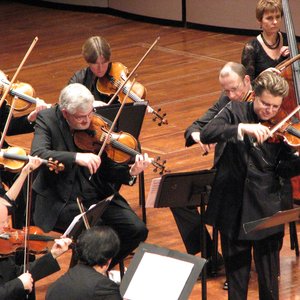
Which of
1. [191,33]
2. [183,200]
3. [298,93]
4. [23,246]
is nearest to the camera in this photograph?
[23,246]

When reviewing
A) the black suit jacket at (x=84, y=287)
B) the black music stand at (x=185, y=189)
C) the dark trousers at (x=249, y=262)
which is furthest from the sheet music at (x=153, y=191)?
the black suit jacket at (x=84, y=287)

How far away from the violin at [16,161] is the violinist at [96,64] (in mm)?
753

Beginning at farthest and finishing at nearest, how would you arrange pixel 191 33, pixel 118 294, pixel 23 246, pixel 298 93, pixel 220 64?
1. pixel 191 33
2. pixel 220 64
3. pixel 298 93
4. pixel 23 246
5. pixel 118 294

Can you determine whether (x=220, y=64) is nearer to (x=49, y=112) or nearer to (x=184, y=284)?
(x=49, y=112)

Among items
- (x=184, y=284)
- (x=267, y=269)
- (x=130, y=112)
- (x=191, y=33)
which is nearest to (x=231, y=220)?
(x=267, y=269)

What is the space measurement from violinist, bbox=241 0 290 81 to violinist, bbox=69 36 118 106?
95 cm

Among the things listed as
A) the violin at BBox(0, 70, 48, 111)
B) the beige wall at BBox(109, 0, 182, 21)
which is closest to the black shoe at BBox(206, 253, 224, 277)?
the violin at BBox(0, 70, 48, 111)

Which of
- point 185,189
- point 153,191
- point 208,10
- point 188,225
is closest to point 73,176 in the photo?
point 153,191

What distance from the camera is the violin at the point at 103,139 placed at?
18.3 feet

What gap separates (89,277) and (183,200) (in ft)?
4.07

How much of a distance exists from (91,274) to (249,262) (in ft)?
4.07

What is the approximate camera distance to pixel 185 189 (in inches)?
210

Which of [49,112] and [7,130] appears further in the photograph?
[7,130]

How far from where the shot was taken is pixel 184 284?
4.33 m
